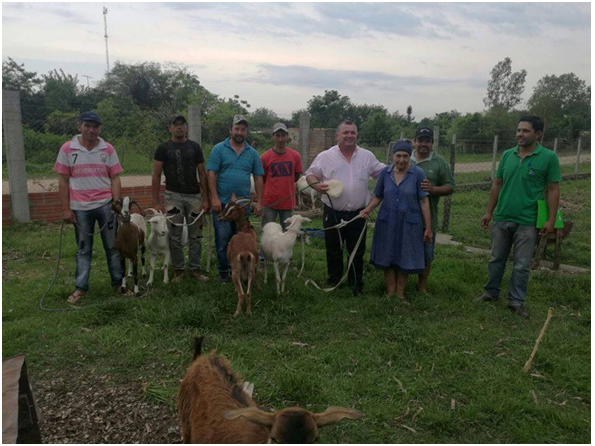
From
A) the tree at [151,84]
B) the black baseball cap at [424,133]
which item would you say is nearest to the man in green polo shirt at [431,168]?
the black baseball cap at [424,133]

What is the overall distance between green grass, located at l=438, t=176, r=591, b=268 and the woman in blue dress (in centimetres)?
379

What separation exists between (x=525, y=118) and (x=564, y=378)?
2808 mm

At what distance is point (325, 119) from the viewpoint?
36125 mm

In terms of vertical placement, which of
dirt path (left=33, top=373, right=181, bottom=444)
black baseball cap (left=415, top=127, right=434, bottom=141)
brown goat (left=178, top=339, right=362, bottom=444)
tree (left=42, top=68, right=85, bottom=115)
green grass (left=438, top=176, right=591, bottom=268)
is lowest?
dirt path (left=33, top=373, right=181, bottom=444)

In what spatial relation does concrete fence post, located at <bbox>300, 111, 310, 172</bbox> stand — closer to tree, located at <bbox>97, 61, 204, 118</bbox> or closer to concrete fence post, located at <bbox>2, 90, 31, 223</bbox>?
concrete fence post, located at <bbox>2, 90, 31, 223</bbox>

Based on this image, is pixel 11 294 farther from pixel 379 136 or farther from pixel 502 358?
pixel 379 136

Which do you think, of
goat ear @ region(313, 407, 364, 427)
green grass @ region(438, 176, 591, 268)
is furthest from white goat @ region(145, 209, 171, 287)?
green grass @ region(438, 176, 591, 268)

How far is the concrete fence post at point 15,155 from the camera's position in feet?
29.6

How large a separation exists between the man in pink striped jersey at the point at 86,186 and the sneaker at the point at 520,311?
5.10 meters

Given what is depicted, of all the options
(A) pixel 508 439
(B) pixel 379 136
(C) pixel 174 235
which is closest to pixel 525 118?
(A) pixel 508 439

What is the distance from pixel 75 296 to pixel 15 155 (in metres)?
4.92

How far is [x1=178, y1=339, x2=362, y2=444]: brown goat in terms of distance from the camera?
6.92ft

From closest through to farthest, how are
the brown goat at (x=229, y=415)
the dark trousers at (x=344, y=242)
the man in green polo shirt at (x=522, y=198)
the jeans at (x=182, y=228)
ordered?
the brown goat at (x=229, y=415), the man in green polo shirt at (x=522, y=198), the dark trousers at (x=344, y=242), the jeans at (x=182, y=228)

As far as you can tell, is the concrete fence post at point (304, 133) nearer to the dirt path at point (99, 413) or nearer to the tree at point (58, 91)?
the dirt path at point (99, 413)
